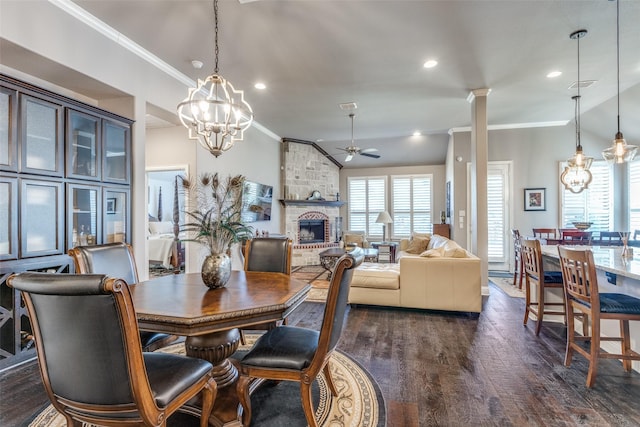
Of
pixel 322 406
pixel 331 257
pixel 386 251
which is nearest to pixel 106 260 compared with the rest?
pixel 322 406

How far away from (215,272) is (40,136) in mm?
2045

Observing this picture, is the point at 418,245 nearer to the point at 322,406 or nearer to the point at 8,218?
the point at 322,406

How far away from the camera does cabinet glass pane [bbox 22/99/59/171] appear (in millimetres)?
2414

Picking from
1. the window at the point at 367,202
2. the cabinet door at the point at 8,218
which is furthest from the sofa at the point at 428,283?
the window at the point at 367,202

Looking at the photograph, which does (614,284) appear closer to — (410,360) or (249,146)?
(410,360)

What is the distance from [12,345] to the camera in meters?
2.37

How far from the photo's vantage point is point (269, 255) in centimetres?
276

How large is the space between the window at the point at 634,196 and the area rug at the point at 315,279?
5.90 m

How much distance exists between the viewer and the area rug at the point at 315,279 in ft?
14.9

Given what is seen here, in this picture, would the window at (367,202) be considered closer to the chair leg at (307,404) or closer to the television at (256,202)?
the television at (256,202)

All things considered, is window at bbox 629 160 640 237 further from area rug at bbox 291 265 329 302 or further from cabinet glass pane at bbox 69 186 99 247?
cabinet glass pane at bbox 69 186 99 247

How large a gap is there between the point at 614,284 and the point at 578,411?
141cm

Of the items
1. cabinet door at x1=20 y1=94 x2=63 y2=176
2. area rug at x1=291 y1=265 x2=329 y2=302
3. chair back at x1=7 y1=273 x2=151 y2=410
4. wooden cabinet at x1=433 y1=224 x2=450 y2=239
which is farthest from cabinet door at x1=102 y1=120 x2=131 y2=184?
wooden cabinet at x1=433 y1=224 x2=450 y2=239

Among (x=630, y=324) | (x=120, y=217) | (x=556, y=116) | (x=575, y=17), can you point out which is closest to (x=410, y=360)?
(x=630, y=324)
